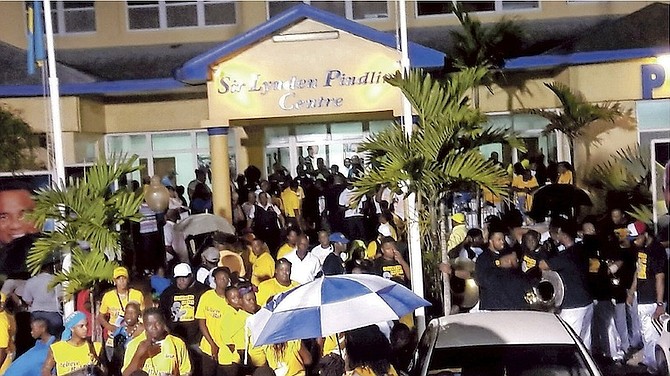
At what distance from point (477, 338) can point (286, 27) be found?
8812mm

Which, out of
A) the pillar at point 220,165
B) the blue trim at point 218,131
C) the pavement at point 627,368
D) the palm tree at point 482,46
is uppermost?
the palm tree at point 482,46

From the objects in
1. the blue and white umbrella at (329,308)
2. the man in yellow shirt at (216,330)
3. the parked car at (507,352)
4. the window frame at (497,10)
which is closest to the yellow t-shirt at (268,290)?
the man in yellow shirt at (216,330)

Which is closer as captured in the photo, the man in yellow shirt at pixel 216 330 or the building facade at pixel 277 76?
the man in yellow shirt at pixel 216 330

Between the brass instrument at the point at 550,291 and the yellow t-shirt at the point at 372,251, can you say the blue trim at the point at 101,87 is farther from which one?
the brass instrument at the point at 550,291

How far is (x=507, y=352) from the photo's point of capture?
708cm

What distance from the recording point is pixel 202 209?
52.2ft

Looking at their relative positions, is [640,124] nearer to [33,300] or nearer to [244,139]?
[244,139]

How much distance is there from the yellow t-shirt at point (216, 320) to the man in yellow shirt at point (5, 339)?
198 centimetres

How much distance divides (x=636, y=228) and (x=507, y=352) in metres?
5.66

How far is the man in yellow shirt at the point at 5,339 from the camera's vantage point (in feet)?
30.7

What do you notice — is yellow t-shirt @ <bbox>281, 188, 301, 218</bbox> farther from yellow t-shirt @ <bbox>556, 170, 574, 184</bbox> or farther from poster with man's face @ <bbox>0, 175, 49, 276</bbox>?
poster with man's face @ <bbox>0, 175, 49, 276</bbox>

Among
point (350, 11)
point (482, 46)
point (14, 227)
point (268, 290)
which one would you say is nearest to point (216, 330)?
point (268, 290)

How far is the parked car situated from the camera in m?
6.94

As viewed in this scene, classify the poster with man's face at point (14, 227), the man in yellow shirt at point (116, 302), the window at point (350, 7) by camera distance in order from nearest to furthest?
1. the man in yellow shirt at point (116, 302)
2. the poster with man's face at point (14, 227)
3. the window at point (350, 7)
